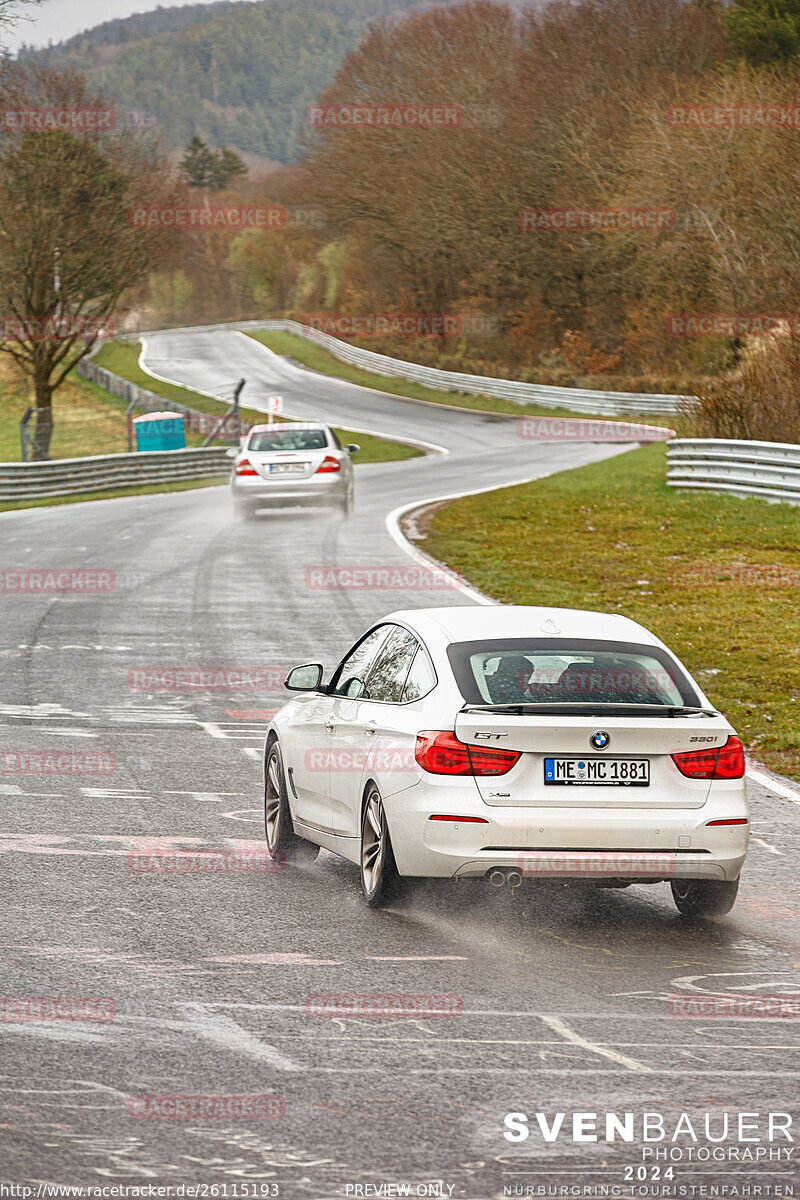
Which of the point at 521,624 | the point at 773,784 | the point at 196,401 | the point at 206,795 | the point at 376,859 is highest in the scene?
the point at 521,624

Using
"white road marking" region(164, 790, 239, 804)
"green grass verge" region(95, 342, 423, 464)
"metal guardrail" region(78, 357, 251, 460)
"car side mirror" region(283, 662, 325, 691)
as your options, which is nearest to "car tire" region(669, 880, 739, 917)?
"car side mirror" region(283, 662, 325, 691)

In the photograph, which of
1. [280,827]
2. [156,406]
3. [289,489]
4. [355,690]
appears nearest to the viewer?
[355,690]

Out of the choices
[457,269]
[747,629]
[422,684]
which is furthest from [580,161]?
[422,684]

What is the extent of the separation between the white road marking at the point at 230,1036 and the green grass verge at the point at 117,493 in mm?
30180

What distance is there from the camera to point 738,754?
7367 millimetres

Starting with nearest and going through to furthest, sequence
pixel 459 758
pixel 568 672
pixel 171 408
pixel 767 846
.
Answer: pixel 459 758
pixel 568 672
pixel 767 846
pixel 171 408

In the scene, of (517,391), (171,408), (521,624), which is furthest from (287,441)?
(517,391)

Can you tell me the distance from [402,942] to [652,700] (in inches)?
64.4

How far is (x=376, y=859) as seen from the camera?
299 inches

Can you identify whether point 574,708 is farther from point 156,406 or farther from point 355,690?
point 156,406

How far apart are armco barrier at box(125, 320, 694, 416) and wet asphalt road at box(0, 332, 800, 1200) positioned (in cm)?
3994

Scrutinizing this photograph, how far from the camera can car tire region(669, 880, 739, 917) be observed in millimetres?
7395

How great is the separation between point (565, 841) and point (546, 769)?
325mm

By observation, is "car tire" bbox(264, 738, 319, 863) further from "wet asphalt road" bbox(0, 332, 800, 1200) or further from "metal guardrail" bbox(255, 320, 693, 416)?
"metal guardrail" bbox(255, 320, 693, 416)
